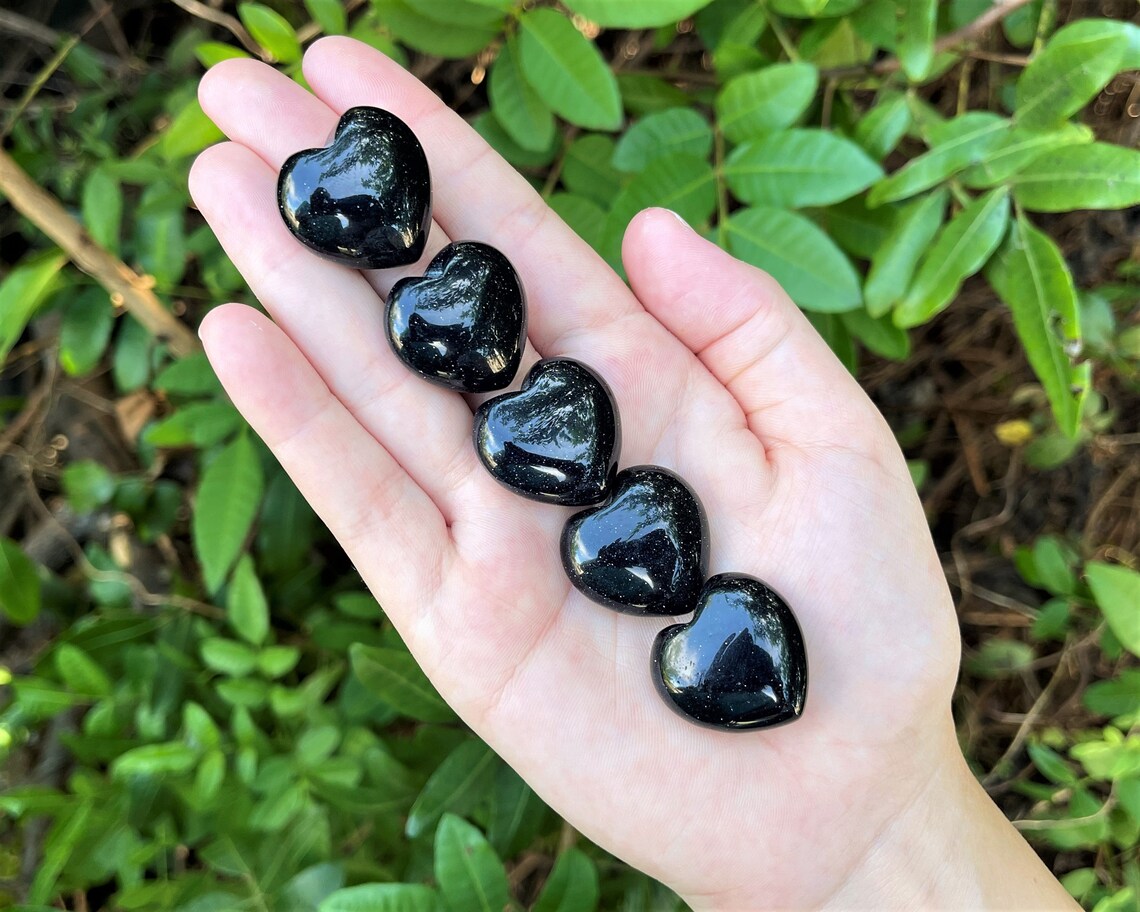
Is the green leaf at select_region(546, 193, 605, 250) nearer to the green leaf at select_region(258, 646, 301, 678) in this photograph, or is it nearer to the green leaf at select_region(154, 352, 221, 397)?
the green leaf at select_region(154, 352, 221, 397)

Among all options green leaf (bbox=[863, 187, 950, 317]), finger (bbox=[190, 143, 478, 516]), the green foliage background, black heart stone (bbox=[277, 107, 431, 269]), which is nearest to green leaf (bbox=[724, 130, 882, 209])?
the green foliage background

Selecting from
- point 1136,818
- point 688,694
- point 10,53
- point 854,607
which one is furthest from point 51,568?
point 1136,818

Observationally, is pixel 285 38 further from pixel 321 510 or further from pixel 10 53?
pixel 10 53

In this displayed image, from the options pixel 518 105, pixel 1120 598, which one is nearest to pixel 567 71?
pixel 518 105

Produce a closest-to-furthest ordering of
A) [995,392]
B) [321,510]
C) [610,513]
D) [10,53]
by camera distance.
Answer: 1. [321,510]
2. [610,513]
3. [10,53]
4. [995,392]

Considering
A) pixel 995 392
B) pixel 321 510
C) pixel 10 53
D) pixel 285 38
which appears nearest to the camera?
pixel 321 510

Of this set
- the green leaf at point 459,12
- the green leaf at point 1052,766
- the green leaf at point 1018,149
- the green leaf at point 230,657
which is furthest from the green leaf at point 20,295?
the green leaf at point 1052,766
